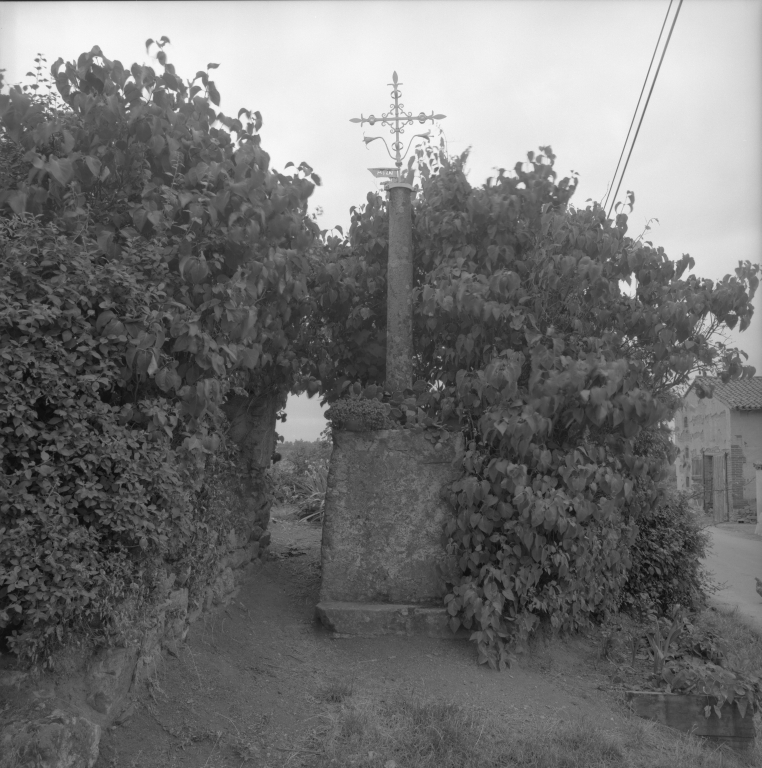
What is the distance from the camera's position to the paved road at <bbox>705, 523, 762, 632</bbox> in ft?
25.7

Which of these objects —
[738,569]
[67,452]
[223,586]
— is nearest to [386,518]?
[223,586]

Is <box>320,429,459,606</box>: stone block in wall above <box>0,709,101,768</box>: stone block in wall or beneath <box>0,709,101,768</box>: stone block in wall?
above

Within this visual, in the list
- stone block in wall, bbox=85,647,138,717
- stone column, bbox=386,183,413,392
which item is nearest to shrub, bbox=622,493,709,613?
stone column, bbox=386,183,413,392

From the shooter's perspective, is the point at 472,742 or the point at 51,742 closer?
the point at 51,742

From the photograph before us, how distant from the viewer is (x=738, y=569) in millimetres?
11016

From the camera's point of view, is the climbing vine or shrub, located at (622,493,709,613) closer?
the climbing vine

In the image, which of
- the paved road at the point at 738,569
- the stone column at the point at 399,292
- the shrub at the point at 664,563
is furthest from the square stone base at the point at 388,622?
the paved road at the point at 738,569

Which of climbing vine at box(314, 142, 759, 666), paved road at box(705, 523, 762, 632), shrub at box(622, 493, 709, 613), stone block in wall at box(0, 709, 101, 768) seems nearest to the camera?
stone block in wall at box(0, 709, 101, 768)

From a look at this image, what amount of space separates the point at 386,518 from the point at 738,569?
845cm

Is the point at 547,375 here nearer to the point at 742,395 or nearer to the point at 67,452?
the point at 67,452

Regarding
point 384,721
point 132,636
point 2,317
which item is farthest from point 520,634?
point 2,317

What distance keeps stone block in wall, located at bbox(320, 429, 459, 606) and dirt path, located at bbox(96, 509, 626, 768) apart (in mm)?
369

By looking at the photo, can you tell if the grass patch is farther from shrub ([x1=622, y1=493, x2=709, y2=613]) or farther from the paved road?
the paved road

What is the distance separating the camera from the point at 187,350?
3.62 m
